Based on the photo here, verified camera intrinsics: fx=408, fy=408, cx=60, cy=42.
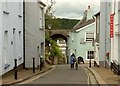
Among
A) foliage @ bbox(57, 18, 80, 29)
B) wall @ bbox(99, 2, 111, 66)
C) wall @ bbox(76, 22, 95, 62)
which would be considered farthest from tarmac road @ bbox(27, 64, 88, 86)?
foliage @ bbox(57, 18, 80, 29)

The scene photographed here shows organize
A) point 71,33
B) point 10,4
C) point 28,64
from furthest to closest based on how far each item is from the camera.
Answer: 1. point 71,33
2. point 28,64
3. point 10,4

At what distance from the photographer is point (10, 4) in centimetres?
2580

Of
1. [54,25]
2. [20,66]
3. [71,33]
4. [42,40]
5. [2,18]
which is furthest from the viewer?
[71,33]

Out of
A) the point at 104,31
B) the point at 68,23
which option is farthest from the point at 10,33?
the point at 68,23

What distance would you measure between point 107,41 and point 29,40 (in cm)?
852

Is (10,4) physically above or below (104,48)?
above

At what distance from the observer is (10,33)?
26.2 m

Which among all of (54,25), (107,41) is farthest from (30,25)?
(54,25)

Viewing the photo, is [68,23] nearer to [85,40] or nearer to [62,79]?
[85,40]

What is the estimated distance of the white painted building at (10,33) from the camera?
23.5 meters

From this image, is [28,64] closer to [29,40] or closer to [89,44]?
[29,40]

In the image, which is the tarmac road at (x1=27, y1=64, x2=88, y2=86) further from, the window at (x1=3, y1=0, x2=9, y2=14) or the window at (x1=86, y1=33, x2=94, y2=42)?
the window at (x1=86, y1=33, x2=94, y2=42)

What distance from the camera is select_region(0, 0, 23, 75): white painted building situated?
2353cm

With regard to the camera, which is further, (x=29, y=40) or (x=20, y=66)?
(x=29, y=40)
